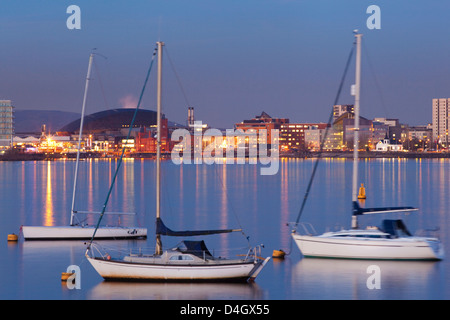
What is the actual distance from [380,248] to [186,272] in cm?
601

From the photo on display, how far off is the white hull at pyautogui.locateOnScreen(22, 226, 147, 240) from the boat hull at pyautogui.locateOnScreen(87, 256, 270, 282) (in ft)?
24.0

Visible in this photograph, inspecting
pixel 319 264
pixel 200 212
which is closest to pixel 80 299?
pixel 319 264

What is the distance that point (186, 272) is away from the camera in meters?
16.5

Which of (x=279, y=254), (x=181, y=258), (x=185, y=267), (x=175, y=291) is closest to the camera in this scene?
(x=175, y=291)

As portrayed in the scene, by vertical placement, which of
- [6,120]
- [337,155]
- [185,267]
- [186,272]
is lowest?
[186,272]

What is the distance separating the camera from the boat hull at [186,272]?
16406mm

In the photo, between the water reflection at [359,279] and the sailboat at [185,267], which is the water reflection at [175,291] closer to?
the sailboat at [185,267]

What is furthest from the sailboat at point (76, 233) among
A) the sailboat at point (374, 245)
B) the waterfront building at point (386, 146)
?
the waterfront building at point (386, 146)

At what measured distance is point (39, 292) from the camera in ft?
55.4

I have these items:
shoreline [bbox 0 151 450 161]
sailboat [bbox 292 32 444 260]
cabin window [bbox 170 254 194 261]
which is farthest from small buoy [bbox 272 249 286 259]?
shoreline [bbox 0 151 450 161]

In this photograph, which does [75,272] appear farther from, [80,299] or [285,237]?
[285,237]

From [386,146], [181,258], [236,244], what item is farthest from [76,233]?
[386,146]

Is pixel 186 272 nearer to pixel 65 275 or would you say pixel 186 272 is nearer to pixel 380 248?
pixel 65 275
